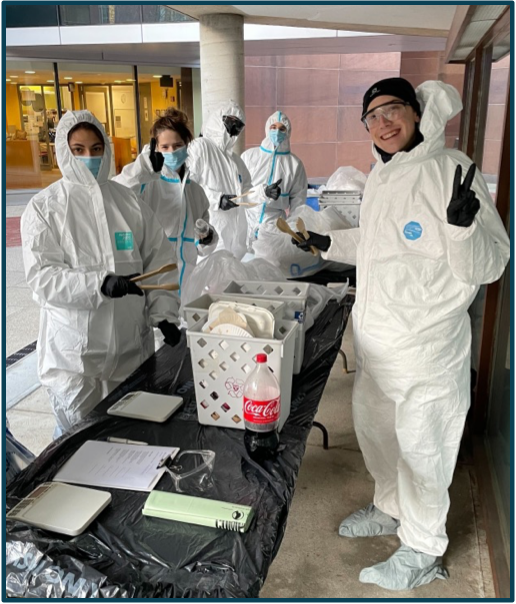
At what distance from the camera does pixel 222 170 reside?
4.37 m

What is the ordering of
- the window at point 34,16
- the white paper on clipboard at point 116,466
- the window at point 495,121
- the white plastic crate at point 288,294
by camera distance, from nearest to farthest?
the white paper on clipboard at point 116,466 → the white plastic crate at point 288,294 → the window at point 495,121 → the window at point 34,16

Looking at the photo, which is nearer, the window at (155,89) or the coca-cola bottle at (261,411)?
the coca-cola bottle at (261,411)

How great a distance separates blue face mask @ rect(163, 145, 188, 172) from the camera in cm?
310

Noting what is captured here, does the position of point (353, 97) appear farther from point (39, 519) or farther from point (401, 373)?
point (39, 519)

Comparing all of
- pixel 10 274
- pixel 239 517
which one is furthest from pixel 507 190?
pixel 10 274

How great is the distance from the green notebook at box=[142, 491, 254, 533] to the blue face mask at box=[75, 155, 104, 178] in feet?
3.89

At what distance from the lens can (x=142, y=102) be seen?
38.7ft

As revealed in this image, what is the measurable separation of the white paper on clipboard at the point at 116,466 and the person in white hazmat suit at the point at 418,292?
75cm

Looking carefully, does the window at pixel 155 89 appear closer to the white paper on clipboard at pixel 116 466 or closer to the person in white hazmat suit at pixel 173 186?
the person in white hazmat suit at pixel 173 186

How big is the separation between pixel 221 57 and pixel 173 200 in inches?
134

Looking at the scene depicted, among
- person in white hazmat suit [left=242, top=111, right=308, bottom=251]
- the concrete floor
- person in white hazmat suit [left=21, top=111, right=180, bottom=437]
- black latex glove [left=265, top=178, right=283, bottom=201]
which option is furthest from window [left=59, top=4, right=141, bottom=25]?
person in white hazmat suit [left=21, top=111, right=180, bottom=437]

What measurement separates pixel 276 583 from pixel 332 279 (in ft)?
5.85

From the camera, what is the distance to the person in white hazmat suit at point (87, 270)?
69.1 inches

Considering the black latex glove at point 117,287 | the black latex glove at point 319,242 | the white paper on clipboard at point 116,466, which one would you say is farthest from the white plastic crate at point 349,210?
the white paper on clipboard at point 116,466
